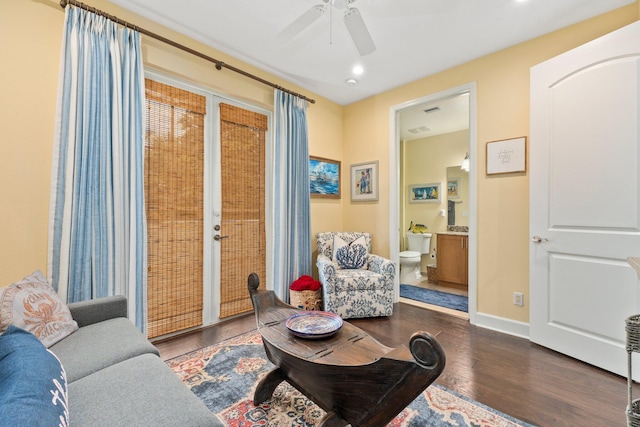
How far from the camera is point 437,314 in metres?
3.19

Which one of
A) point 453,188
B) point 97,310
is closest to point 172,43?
point 97,310

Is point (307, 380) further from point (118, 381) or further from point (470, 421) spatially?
point (470, 421)

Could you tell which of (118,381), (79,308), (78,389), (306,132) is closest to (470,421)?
(118,381)

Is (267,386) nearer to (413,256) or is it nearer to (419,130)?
(413,256)

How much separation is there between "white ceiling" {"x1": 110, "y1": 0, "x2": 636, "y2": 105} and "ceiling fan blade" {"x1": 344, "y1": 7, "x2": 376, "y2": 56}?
29cm

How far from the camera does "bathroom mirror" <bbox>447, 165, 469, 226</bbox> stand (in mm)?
4961

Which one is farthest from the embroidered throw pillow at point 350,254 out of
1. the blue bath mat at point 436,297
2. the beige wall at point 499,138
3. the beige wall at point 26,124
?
the beige wall at point 26,124

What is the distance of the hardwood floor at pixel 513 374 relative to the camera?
5.26ft

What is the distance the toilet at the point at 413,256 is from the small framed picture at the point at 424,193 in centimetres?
67

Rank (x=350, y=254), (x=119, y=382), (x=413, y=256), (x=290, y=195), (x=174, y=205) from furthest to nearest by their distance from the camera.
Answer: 1. (x=413, y=256)
2. (x=350, y=254)
3. (x=290, y=195)
4. (x=174, y=205)
5. (x=119, y=382)

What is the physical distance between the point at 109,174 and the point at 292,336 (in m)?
1.77

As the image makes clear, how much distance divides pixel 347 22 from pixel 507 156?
6.51ft

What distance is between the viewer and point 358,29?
1902 mm

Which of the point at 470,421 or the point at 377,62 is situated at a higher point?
the point at 377,62
